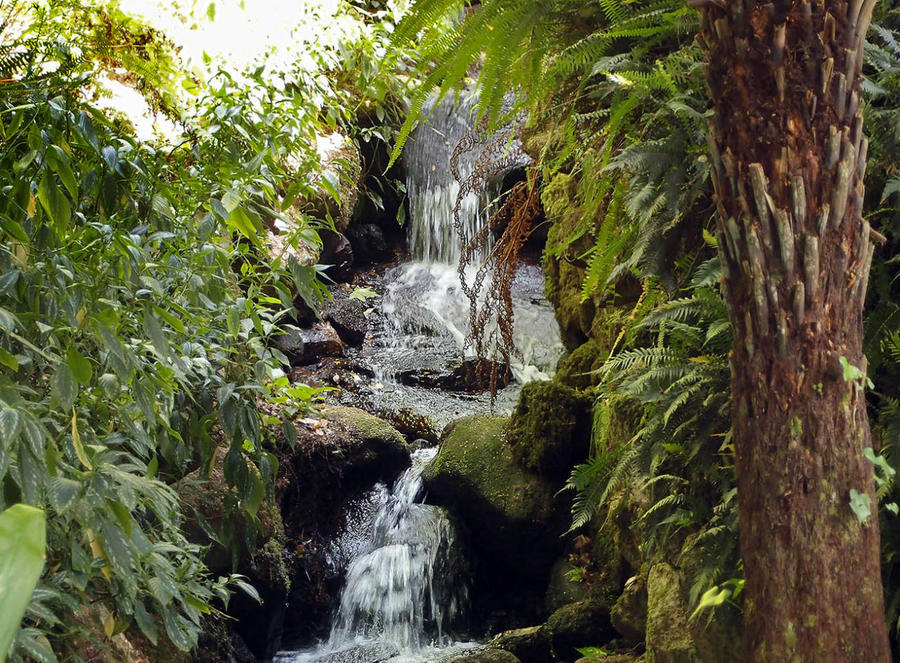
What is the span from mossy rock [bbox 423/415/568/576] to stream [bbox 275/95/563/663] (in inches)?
8.6

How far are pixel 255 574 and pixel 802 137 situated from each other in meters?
4.02

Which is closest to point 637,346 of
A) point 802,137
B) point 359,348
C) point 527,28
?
point 527,28

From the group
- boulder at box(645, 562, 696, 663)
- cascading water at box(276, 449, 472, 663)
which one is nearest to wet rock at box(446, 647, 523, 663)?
cascading water at box(276, 449, 472, 663)

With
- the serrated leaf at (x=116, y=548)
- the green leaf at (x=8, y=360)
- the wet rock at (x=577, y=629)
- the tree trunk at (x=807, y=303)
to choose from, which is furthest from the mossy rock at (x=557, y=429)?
the green leaf at (x=8, y=360)

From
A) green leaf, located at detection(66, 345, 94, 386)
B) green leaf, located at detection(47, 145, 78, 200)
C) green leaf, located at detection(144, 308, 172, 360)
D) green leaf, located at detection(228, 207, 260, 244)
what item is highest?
green leaf, located at detection(228, 207, 260, 244)

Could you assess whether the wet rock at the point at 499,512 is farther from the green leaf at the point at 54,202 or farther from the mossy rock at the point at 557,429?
the green leaf at the point at 54,202

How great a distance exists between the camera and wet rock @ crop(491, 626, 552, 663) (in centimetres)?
404

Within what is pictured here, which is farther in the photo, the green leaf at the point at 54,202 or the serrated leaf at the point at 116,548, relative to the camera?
the green leaf at the point at 54,202

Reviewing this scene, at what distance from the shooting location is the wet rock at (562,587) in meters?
4.57

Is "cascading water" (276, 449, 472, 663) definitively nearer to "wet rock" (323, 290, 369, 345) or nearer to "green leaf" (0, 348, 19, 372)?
"wet rock" (323, 290, 369, 345)

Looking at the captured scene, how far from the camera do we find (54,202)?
1.99 metres

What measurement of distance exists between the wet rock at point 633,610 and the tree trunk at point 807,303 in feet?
5.50

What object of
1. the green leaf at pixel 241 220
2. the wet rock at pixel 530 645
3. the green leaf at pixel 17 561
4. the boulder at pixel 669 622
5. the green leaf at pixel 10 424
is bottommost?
the wet rock at pixel 530 645

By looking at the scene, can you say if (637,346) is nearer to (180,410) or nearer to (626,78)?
(626,78)
